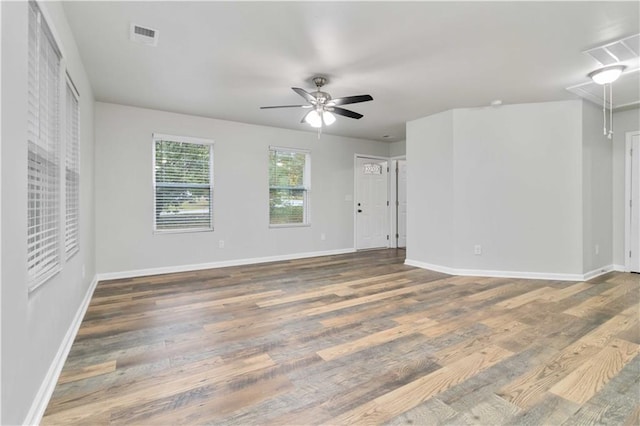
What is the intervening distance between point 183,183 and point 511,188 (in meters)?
4.73

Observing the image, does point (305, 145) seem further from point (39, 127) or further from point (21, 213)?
point (21, 213)

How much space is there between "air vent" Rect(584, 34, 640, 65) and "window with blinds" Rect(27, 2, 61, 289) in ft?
13.4

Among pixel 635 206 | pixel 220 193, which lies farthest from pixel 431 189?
pixel 220 193

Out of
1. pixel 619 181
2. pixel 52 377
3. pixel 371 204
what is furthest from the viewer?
pixel 371 204

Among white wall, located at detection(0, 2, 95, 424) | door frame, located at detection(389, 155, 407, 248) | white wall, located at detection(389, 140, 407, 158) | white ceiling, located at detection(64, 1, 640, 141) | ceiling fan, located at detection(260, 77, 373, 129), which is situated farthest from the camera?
door frame, located at detection(389, 155, 407, 248)

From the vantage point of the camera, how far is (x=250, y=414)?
1577mm

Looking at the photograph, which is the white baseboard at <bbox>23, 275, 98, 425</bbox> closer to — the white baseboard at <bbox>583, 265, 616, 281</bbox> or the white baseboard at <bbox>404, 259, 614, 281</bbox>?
the white baseboard at <bbox>404, 259, 614, 281</bbox>

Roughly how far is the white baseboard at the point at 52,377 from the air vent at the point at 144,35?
91.4 inches

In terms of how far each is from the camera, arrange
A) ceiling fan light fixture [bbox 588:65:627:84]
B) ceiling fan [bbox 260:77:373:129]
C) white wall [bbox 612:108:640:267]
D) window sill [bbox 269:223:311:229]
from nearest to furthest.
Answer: ceiling fan light fixture [bbox 588:65:627:84] → ceiling fan [bbox 260:77:373:129] → white wall [bbox 612:108:640:267] → window sill [bbox 269:223:311:229]

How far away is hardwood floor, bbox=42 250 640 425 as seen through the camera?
1.61m

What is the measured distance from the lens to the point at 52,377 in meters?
1.81

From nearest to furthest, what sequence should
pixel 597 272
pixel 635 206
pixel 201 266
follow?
pixel 597 272, pixel 635 206, pixel 201 266

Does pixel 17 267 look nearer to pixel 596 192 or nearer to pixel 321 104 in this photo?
pixel 321 104

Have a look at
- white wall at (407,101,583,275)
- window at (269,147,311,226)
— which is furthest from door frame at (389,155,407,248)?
white wall at (407,101,583,275)
